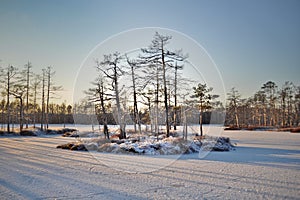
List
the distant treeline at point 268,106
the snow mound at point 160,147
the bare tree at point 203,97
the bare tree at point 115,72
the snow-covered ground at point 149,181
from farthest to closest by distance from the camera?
the distant treeline at point 268,106 → the bare tree at point 203,97 → the bare tree at point 115,72 → the snow mound at point 160,147 → the snow-covered ground at point 149,181

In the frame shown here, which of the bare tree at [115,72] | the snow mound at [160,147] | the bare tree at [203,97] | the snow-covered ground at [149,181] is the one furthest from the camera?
the bare tree at [203,97]

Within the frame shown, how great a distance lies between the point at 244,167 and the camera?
354 inches

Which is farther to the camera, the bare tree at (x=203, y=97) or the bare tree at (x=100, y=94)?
the bare tree at (x=203, y=97)

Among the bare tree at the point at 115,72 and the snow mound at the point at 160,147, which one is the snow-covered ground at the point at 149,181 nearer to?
the snow mound at the point at 160,147

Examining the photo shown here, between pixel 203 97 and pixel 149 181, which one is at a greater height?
pixel 203 97

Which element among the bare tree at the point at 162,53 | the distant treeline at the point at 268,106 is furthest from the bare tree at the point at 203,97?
the distant treeline at the point at 268,106

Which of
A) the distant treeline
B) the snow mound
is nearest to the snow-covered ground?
the snow mound

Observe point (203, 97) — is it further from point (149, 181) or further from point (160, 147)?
point (149, 181)

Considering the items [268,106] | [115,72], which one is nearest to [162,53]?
[115,72]

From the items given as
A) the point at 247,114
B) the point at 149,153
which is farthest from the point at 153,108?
the point at 247,114

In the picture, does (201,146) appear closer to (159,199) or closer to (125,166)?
(125,166)

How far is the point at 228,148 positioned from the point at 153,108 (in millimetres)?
11927

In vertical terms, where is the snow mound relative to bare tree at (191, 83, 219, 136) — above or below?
below

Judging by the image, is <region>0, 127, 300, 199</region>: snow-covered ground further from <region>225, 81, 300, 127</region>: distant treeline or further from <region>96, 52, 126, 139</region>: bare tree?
<region>225, 81, 300, 127</region>: distant treeline
